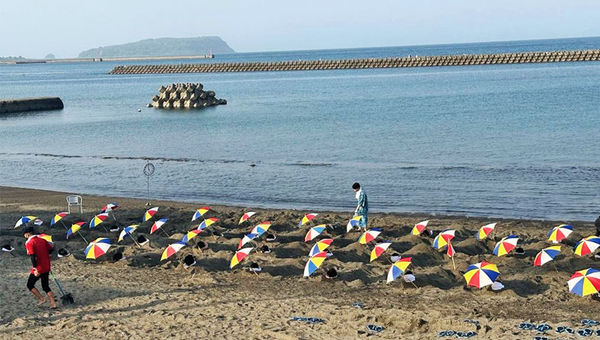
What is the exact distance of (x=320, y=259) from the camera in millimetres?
14398

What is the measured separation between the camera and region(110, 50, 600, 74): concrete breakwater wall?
130875 mm

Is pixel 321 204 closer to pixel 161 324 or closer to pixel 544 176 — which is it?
pixel 544 176

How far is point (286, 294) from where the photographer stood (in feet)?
45.1

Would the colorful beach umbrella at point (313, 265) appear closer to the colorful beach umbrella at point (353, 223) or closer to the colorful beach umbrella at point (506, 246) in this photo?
the colorful beach umbrella at point (506, 246)

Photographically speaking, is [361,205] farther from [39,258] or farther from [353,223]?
[39,258]

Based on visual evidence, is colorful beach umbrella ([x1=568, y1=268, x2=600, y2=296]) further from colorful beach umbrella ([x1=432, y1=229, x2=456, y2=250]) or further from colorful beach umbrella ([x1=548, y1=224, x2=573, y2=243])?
colorful beach umbrella ([x1=548, y1=224, x2=573, y2=243])

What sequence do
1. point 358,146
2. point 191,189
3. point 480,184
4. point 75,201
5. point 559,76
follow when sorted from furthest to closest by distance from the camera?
point 559,76, point 358,146, point 191,189, point 480,184, point 75,201

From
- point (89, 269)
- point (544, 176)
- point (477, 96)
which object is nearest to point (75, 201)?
point (89, 269)

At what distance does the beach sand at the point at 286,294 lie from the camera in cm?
1173

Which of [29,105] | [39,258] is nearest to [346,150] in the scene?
[39,258]

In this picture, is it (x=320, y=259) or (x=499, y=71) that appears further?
(x=499, y=71)

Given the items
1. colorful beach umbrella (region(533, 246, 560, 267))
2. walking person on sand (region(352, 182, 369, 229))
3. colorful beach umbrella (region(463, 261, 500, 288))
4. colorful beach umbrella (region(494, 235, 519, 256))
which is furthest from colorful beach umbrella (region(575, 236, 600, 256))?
walking person on sand (region(352, 182, 369, 229))

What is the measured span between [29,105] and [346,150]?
50211mm

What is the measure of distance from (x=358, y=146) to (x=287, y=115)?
22.9m
